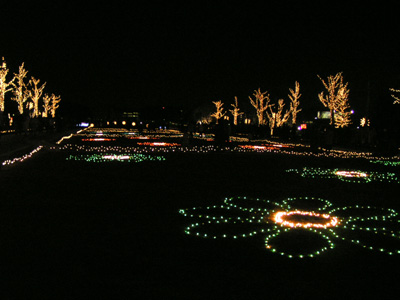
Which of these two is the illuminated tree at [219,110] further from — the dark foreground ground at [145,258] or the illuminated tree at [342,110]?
the dark foreground ground at [145,258]

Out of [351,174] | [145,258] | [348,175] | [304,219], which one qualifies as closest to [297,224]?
[304,219]

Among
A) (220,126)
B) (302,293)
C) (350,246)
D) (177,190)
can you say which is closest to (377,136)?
(220,126)

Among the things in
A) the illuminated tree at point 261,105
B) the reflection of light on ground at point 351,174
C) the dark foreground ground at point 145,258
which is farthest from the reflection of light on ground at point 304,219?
the illuminated tree at point 261,105

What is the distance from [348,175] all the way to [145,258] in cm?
1006

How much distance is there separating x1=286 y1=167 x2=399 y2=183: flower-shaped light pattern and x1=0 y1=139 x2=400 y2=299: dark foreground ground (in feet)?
11.1

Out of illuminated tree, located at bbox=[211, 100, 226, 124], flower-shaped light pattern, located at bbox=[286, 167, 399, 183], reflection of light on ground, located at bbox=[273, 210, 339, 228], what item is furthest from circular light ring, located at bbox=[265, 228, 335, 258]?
illuminated tree, located at bbox=[211, 100, 226, 124]

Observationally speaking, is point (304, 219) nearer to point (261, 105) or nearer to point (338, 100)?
point (338, 100)

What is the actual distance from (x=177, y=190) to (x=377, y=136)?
22762 millimetres

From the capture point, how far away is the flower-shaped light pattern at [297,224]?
5755mm

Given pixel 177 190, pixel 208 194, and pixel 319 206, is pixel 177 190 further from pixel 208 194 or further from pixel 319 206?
pixel 319 206

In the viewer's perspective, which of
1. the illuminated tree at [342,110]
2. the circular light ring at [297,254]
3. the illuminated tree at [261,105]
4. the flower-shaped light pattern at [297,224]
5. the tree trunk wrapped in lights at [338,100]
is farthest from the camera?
the illuminated tree at [261,105]

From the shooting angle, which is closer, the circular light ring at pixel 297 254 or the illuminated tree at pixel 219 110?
the circular light ring at pixel 297 254

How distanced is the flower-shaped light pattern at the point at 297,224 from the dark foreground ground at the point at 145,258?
255mm

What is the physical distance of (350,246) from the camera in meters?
5.69
